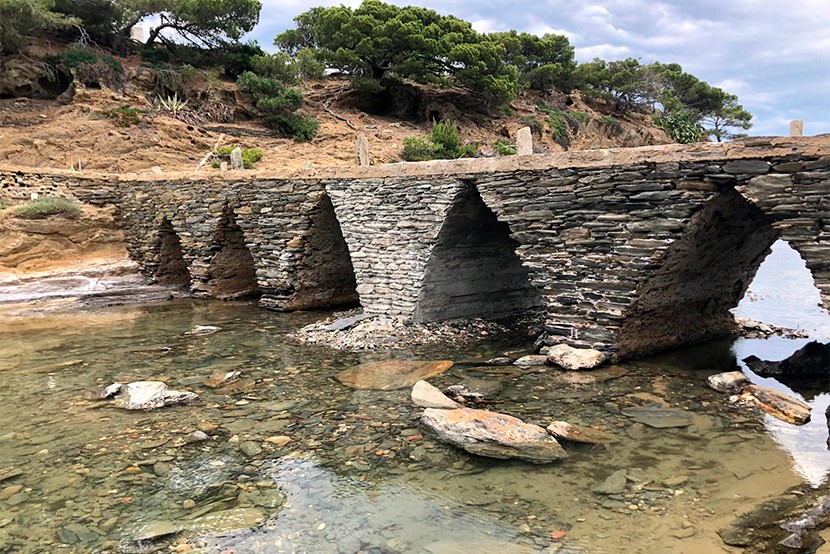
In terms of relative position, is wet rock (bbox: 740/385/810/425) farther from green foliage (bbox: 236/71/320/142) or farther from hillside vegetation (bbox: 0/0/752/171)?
green foliage (bbox: 236/71/320/142)

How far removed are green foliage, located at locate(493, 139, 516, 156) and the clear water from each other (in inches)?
739

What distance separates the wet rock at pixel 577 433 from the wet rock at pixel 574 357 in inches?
74.0

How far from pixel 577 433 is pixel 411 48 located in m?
26.3

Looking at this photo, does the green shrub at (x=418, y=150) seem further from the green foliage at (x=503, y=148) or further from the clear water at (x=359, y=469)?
the clear water at (x=359, y=469)

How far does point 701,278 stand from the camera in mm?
8375

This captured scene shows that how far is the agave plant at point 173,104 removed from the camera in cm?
2288

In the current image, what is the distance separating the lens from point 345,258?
12.8 m

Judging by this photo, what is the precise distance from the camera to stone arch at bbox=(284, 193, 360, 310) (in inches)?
458

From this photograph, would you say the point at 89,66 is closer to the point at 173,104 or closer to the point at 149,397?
the point at 173,104

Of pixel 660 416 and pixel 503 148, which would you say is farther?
pixel 503 148

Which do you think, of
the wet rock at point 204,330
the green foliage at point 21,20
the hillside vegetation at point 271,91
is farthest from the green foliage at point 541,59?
the wet rock at point 204,330

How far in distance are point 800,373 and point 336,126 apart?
2280cm

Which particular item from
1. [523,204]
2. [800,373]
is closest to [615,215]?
[523,204]

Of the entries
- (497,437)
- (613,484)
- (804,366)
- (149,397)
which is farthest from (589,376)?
(149,397)
